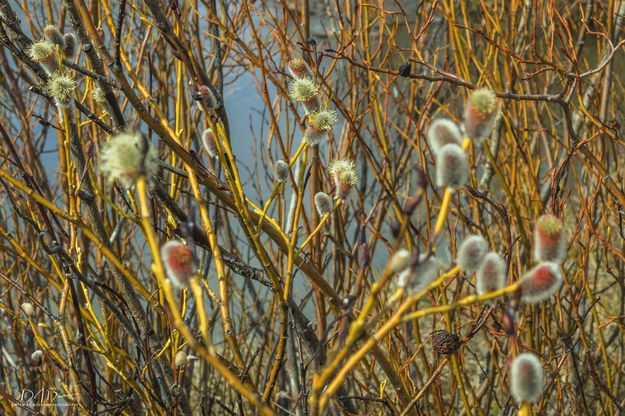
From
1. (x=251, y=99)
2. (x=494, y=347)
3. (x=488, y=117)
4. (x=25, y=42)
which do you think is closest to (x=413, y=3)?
(x=251, y=99)

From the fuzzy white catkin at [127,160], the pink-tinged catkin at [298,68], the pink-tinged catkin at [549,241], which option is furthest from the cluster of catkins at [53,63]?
the pink-tinged catkin at [549,241]

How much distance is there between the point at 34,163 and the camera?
124 inches

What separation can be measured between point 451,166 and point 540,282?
0.51ft

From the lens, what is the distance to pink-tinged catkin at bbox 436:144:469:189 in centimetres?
74

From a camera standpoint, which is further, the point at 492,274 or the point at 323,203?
the point at 323,203

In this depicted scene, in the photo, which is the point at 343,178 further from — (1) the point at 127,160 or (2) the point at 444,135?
(1) the point at 127,160

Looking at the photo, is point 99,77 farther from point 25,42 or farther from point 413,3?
point 413,3

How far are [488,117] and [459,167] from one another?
74 mm

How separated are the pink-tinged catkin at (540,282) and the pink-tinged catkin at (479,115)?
158 millimetres

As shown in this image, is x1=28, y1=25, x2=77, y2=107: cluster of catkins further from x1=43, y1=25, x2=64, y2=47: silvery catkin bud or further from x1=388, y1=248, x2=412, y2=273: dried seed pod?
x1=388, y1=248, x2=412, y2=273: dried seed pod

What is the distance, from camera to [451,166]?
74 cm

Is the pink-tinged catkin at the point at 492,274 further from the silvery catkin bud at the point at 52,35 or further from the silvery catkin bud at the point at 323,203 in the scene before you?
the silvery catkin bud at the point at 52,35

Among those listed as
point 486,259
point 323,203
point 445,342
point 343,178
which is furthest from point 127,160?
point 445,342

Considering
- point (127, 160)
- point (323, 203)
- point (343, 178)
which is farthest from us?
point (323, 203)
